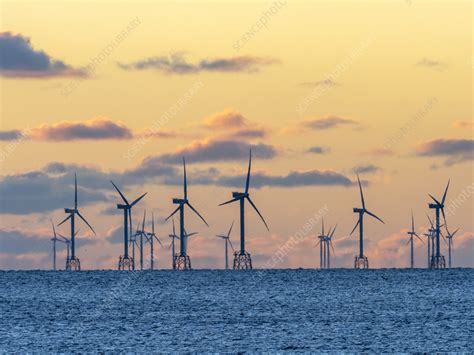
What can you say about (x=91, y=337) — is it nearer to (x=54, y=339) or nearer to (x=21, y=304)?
(x=54, y=339)

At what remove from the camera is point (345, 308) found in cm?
16700

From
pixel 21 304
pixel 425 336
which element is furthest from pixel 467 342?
pixel 21 304

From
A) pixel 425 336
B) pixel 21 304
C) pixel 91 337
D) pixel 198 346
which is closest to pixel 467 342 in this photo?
pixel 425 336

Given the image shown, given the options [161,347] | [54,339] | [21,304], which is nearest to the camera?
[161,347]

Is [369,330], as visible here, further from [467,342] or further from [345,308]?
[345,308]

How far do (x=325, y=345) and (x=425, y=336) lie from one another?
13.2 m

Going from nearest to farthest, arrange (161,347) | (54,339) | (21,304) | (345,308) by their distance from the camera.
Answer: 1. (161,347)
2. (54,339)
3. (345,308)
4. (21,304)

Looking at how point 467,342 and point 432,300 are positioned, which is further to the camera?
point 432,300

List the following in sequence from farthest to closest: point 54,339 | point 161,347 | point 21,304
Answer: point 21,304 < point 54,339 < point 161,347

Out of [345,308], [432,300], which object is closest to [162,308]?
[345,308]

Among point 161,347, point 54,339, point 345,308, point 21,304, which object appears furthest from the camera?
point 21,304

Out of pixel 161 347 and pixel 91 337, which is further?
pixel 91 337

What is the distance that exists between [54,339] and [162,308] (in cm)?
5420

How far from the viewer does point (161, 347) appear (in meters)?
107
